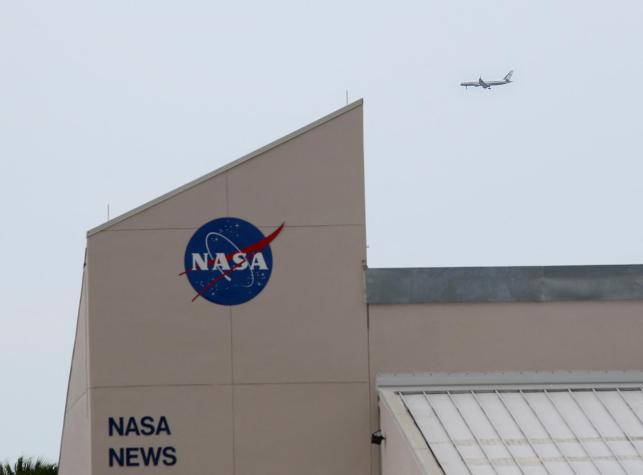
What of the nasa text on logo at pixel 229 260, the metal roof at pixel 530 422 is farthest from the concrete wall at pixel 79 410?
the metal roof at pixel 530 422

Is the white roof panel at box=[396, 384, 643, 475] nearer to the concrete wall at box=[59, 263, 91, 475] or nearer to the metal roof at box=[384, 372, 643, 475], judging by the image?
the metal roof at box=[384, 372, 643, 475]

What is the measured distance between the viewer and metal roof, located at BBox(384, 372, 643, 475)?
2286 cm

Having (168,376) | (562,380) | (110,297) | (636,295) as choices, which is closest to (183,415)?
(168,376)

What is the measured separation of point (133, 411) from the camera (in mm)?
25219

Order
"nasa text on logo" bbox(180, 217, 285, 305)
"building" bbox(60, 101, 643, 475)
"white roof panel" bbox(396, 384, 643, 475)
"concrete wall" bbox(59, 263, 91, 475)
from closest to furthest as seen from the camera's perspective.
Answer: "white roof panel" bbox(396, 384, 643, 475), "building" bbox(60, 101, 643, 475), "nasa text on logo" bbox(180, 217, 285, 305), "concrete wall" bbox(59, 263, 91, 475)

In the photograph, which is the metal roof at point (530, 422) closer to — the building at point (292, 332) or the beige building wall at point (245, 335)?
the building at point (292, 332)

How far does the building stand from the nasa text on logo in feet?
0.08

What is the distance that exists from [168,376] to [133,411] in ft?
2.69

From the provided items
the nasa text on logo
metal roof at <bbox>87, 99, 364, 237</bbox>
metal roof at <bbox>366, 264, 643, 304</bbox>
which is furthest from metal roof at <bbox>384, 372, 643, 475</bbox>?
metal roof at <bbox>87, 99, 364, 237</bbox>

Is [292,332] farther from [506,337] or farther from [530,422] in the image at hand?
[530,422]

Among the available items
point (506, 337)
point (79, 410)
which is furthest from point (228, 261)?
point (506, 337)

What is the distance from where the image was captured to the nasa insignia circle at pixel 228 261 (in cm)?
2547

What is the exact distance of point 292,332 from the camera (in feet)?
83.5

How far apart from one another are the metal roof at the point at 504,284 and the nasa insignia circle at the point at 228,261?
1899 millimetres
